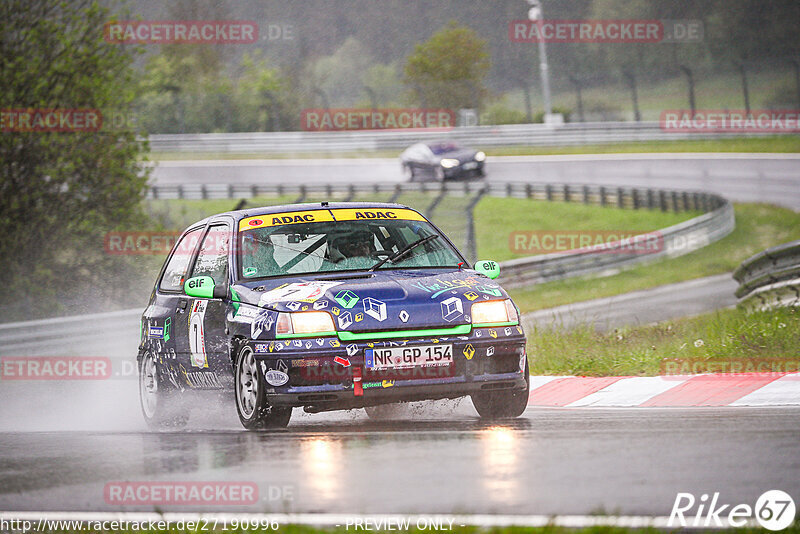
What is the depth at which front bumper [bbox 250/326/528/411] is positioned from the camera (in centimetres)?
715

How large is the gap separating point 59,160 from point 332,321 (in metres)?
15.4

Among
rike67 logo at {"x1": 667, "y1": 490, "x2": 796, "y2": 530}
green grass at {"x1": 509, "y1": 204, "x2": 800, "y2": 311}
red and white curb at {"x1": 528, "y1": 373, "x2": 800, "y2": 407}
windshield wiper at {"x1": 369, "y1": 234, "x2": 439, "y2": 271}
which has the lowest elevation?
green grass at {"x1": 509, "y1": 204, "x2": 800, "y2": 311}

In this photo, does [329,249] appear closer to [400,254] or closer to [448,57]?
[400,254]

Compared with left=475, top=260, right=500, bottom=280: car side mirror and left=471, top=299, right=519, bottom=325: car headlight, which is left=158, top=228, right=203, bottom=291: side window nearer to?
left=475, top=260, right=500, bottom=280: car side mirror

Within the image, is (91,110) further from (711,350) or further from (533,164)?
(533,164)

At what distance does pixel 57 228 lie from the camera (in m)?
21.7

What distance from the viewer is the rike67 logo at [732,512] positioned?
4418 mm

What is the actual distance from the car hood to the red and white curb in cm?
172

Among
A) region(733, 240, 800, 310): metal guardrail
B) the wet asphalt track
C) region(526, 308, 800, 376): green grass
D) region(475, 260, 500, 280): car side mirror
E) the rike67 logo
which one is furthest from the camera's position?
region(733, 240, 800, 310): metal guardrail

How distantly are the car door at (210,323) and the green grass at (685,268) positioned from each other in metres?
14.8

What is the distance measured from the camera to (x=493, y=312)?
24.9 feet

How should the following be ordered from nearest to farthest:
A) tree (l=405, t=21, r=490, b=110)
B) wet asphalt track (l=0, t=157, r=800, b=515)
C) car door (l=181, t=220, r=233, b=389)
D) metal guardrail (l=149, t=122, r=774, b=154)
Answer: wet asphalt track (l=0, t=157, r=800, b=515), car door (l=181, t=220, r=233, b=389), metal guardrail (l=149, t=122, r=774, b=154), tree (l=405, t=21, r=490, b=110)

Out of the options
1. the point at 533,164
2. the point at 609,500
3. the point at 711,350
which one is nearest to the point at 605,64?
the point at 533,164

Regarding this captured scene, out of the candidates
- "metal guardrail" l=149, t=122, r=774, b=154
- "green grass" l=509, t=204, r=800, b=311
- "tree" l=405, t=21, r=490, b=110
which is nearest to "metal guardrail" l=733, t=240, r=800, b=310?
"green grass" l=509, t=204, r=800, b=311
